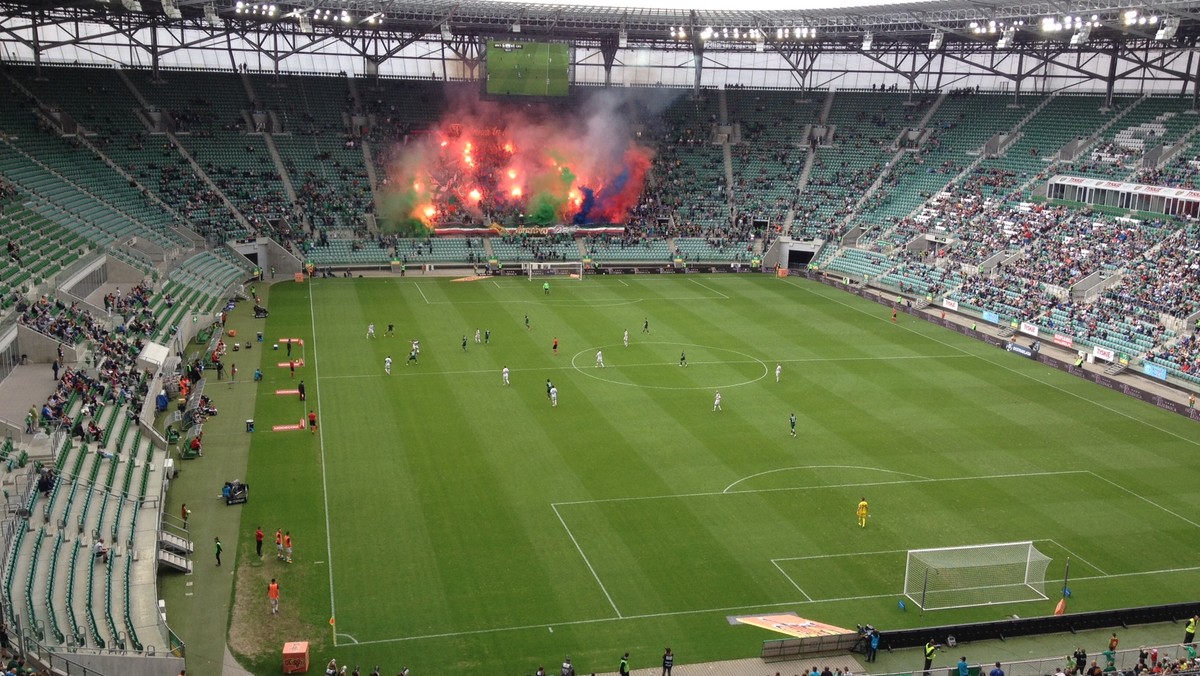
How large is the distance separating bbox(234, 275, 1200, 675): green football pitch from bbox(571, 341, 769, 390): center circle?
0.21 meters

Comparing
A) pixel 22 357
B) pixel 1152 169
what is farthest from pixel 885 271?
pixel 22 357

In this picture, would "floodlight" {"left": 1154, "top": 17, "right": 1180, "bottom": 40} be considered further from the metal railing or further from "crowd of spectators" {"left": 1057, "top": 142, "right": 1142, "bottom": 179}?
the metal railing

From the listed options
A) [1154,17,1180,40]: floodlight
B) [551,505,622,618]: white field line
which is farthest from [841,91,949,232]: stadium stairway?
[551,505,622,618]: white field line

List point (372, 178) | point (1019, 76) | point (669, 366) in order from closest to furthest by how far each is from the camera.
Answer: point (669, 366)
point (372, 178)
point (1019, 76)

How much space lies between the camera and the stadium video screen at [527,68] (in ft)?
279

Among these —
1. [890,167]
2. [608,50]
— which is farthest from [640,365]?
[608,50]

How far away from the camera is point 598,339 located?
181 ft

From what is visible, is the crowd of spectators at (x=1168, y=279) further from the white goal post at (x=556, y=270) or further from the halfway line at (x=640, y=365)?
the white goal post at (x=556, y=270)

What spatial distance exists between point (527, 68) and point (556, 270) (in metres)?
19.9

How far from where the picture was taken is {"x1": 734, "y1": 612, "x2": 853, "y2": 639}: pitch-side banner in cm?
2462

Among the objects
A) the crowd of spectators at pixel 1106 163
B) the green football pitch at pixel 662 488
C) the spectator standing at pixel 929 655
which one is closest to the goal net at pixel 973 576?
the green football pitch at pixel 662 488

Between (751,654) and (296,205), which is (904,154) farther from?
(751,654)

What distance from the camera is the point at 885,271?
7262 cm

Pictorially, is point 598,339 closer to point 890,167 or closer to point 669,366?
point 669,366
